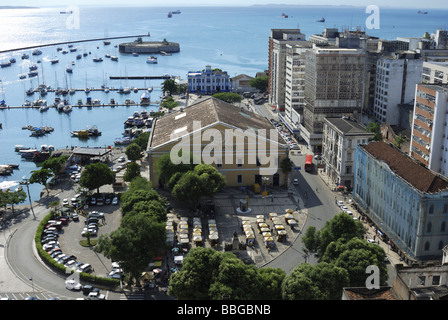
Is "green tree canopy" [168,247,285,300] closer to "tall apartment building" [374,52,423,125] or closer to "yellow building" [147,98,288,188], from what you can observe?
"yellow building" [147,98,288,188]

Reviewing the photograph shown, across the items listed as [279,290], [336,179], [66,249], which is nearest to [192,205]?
[66,249]

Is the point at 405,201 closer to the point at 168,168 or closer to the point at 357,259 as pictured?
the point at 357,259

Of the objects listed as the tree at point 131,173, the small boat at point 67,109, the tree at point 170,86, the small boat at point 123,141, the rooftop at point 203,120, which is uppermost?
the rooftop at point 203,120

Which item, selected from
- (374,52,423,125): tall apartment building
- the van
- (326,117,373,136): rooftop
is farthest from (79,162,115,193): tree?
(374,52,423,125): tall apartment building

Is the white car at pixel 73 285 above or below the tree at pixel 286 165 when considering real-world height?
below

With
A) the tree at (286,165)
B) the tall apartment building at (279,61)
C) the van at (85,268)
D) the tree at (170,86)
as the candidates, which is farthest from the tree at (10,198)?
the tree at (170,86)

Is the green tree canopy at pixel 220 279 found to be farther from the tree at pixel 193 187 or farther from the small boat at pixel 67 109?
the small boat at pixel 67 109

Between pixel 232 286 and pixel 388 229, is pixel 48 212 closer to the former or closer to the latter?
pixel 232 286
